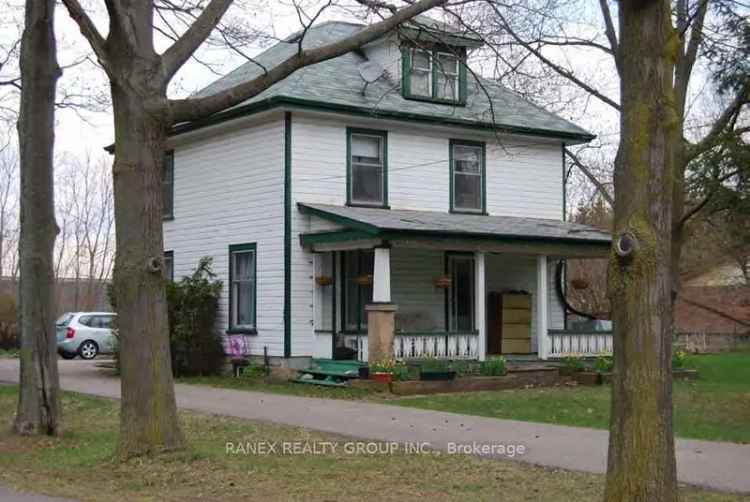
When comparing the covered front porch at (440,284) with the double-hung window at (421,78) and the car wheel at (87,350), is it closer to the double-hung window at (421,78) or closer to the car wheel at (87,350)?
the double-hung window at (421,78)

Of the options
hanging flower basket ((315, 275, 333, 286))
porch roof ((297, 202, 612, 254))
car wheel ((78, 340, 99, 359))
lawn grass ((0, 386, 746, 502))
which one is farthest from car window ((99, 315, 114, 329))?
lawn grass ((0, 386, 746, 502))

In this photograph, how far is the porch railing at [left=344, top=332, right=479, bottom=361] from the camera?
824 inches

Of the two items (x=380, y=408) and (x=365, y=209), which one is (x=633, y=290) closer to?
(x=380, y=408)

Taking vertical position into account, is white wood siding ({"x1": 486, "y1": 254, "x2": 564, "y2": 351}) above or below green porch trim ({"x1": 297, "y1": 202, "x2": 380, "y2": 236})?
below

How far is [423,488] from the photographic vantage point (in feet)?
31.1

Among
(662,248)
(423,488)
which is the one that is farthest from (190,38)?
(662,248)

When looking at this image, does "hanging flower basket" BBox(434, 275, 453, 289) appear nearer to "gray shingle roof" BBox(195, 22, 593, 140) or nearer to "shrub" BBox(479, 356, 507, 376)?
"shrub" BBox(479, 356, 507, 376)

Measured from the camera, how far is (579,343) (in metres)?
23.9

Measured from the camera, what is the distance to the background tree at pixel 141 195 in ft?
35.7

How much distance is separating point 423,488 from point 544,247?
14.1m

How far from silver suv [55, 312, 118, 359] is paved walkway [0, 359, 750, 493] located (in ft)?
44.3

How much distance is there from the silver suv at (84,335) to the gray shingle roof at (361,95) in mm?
10482

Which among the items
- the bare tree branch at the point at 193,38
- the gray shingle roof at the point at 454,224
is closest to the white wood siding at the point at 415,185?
the gray shingle roof at the point at 454,224

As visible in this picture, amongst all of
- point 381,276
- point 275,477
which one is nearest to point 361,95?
point 381,276
